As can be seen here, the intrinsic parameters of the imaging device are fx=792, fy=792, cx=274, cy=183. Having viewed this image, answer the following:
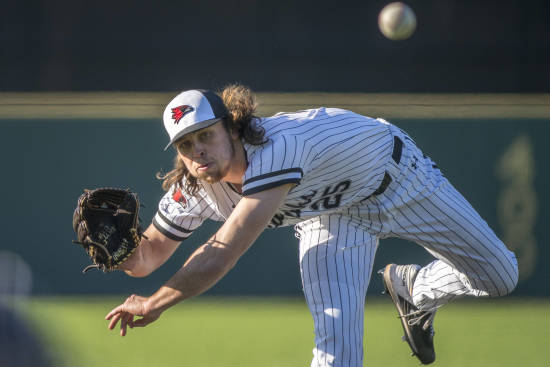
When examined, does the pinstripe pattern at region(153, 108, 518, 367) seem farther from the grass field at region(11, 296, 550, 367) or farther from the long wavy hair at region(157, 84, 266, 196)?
the grass field at region(11, 296, 550, 367)

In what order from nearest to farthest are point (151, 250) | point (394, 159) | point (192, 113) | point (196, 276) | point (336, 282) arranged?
point (196, 276) → point (192, 113) → point (336, 282) → point (394, 159) → point (151, 250)

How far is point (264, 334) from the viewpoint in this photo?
16.9 ft

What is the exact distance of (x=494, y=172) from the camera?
651 cm

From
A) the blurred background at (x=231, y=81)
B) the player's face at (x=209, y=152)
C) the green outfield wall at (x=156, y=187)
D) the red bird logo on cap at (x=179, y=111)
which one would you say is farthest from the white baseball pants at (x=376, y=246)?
the blurred background at (x=231, y=81)

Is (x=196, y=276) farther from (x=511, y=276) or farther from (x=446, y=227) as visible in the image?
(x=511, y=276)

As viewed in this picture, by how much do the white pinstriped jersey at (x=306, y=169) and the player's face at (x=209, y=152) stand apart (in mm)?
88

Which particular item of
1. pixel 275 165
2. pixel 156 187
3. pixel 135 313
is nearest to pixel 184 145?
pixel 275 165

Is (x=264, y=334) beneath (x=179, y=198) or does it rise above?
beneath

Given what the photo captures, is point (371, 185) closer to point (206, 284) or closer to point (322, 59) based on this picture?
point (206, 284)

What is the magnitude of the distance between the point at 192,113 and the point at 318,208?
0.72 meters

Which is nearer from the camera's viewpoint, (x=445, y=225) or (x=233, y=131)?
(x=233, y=131)

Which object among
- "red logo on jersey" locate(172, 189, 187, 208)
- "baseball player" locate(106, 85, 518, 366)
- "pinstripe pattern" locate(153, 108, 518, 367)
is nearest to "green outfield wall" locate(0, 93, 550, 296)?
"baseball player" locate(106, 85, 518, 366)

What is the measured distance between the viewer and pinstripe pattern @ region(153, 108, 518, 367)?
3.03 metres

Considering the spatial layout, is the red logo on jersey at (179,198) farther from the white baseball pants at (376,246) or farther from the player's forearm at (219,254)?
the player's forearm at (219,254)
